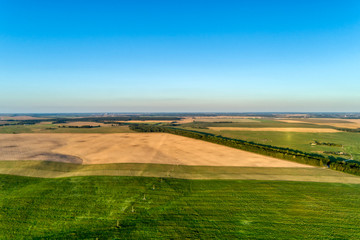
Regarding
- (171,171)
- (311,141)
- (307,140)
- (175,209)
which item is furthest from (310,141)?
(175,209)

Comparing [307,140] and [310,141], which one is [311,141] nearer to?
[310,141]

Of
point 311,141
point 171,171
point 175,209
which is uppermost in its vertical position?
point 311,141

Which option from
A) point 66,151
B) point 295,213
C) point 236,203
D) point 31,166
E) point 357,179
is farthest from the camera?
point 66,151

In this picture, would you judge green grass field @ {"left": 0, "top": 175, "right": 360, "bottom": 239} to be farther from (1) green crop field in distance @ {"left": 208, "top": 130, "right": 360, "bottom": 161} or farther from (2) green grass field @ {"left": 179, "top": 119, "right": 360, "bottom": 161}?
(2) green grass field @ {"left": 179, "top": 119, "right": 360, "bottom": 161}

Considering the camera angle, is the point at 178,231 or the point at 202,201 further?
the point at 202,201

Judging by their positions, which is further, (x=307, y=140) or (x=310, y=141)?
(x=307, y=140)

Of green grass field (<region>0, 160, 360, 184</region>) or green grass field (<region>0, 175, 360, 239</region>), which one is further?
green grass field (<region>0, 160, 360, 184</region>)

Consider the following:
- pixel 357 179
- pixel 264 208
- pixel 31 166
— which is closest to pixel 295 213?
pixel 264 208

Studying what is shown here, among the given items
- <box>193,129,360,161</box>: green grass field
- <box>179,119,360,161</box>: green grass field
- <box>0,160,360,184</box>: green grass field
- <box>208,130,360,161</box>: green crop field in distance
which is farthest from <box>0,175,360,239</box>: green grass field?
<box>179,119,360,161</box>: green grass field

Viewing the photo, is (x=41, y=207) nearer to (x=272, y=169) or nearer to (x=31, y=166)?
(x=31, y=166)
